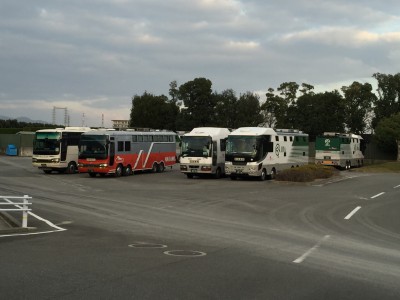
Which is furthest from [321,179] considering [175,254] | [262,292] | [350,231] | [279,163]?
[262,292]

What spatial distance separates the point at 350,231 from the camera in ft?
44.1

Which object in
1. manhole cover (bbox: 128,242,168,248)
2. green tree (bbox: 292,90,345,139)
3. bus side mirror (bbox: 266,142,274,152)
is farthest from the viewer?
green tree (bbox: 292,90,345,139)

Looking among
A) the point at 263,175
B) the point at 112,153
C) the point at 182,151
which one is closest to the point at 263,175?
the point at 263,175

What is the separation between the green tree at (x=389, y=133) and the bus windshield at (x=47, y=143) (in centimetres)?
5058

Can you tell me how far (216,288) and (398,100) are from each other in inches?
3621

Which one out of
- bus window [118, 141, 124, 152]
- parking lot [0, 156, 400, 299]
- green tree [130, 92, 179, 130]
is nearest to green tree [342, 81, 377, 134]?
green tree [130, 92, 179, 130]

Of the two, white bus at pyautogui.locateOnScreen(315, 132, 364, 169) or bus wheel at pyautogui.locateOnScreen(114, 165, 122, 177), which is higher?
white bus at pyautogui.locateOnScreen(315, 132, 364, 169)

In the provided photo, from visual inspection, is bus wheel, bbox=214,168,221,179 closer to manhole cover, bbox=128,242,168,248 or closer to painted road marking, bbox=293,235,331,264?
painted road marking, bbox=293,235,331,264

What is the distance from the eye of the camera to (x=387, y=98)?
Result: 9125cm

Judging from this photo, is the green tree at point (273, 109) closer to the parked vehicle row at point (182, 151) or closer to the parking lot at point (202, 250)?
the parked vehicle row at point (182, 151)

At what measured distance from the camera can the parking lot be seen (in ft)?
23.1

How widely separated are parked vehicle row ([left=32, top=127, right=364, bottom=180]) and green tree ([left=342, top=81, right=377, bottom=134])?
2049 inches

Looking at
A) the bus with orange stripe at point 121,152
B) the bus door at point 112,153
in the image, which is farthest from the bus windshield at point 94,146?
the bus door at point 112,153

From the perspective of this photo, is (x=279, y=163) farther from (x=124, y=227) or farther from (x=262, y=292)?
(x=262, y=292)
